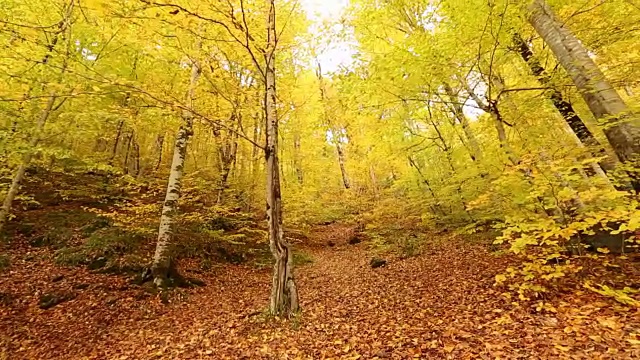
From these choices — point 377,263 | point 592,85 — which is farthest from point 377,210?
point 592,85

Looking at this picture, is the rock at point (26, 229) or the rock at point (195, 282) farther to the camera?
the rock at point (26, 229)

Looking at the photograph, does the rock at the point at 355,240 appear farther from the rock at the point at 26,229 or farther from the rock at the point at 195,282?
the rock at the point at 26,229

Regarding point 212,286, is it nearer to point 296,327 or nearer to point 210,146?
point 296,327

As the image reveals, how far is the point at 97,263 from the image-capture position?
776 cm

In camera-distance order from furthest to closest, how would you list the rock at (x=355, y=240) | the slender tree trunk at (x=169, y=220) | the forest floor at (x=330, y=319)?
the rock at (x=355, y=240) < the slender tree trunk at (x=169, y=220) < the forest floor at (x=330, y=319)

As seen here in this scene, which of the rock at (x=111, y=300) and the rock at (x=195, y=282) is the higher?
the rock at (x=195, y=282)

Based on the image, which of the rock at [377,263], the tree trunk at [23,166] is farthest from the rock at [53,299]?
the rock at [377,263]

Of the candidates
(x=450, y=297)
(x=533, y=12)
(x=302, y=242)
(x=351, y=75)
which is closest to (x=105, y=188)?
(x=302, y=242)

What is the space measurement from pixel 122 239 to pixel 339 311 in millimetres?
6700

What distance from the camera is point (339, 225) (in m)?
17.8

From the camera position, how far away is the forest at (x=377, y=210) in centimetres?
431

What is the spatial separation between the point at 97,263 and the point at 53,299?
154 cm

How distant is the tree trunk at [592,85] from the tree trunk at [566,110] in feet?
1.97

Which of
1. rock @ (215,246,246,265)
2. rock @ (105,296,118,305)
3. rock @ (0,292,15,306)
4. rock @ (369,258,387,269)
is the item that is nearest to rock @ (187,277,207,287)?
rock @ (105,296,118,305)
